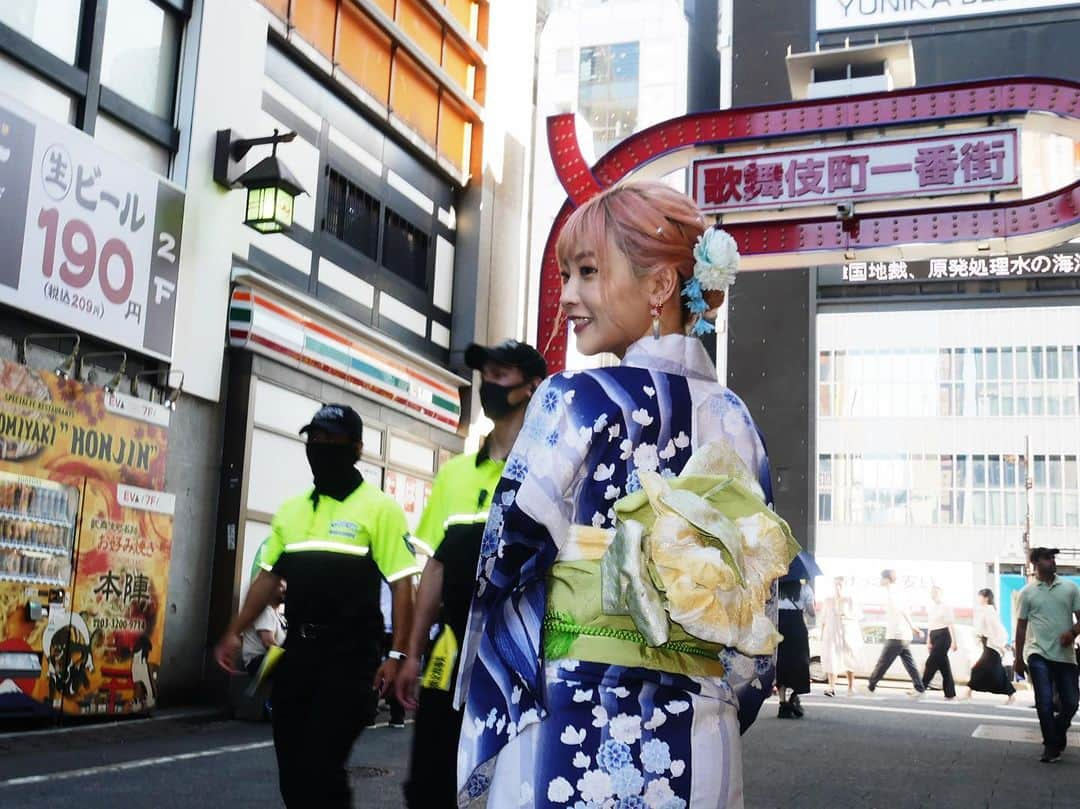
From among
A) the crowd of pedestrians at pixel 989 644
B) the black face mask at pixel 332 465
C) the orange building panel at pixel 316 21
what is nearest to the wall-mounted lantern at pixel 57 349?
the orange building panel at pixel 316 21

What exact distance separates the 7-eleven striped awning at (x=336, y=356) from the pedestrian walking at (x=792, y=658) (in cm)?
558

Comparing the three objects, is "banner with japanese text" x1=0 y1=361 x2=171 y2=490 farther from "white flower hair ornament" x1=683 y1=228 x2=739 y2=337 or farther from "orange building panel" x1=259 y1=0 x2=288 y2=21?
"white flower hair ornament" x1=683 y1=228 x2=739 y2=337

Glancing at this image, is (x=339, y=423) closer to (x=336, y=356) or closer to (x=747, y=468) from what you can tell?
(x=747, y=468)

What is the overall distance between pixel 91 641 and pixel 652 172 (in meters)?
8.23

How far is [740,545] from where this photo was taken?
198 cm

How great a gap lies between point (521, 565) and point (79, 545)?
8.73 meters

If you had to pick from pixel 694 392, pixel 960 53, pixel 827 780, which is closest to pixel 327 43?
pixel 827 780

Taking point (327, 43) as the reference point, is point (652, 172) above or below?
below

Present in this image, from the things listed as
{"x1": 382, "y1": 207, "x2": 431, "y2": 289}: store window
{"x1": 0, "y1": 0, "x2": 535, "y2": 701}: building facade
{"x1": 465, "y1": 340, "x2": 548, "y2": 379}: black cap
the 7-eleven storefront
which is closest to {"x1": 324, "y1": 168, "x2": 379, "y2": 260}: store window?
{"x1": 0, "y1": 0, "x2": 535, "y2": 701}: building facade

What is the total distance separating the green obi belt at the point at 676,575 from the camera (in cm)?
192

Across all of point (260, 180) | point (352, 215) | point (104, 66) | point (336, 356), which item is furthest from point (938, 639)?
point (104, 66)

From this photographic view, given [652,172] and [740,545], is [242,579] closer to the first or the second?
[652,172]

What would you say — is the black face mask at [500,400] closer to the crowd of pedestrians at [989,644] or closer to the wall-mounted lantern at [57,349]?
the wall-mounted lantern at [57,349]

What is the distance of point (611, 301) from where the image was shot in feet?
7.48
